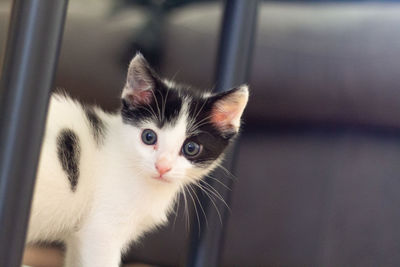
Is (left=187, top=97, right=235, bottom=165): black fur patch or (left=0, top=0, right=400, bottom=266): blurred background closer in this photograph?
(left=187, top=97, right=235, bottom=165): black fur patch

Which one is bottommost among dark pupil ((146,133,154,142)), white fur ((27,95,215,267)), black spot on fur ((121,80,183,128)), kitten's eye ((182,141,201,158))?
white fur ((27,95,215,267))

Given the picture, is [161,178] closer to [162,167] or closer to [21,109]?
[162,167]

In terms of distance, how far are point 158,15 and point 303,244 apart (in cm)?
75

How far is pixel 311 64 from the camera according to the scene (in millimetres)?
1218

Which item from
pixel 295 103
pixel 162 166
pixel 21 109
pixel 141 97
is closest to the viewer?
pixel 21 109

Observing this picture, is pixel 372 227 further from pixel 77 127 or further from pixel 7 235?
pixel 7 235

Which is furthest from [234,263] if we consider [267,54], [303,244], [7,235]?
[7,235]

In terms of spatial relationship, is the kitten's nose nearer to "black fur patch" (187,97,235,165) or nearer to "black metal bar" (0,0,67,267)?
"black fur patch" (187,97,235,165)

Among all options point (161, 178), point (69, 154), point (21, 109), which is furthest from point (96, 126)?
point (21, 109)

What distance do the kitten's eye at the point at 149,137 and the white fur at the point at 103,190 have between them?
0.01 metres

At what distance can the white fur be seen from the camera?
0.87 m

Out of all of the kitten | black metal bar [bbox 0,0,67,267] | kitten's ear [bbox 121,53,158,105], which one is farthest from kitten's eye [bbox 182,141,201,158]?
black metal bar [bbox 0,0,67,267]

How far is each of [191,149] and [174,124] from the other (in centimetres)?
6

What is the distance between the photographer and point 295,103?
Result: 1211mm
